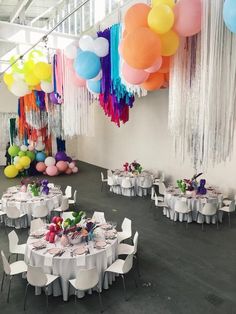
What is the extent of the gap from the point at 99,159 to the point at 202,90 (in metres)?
11.5

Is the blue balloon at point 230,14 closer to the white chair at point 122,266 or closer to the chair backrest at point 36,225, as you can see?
the white chair at point 122,266

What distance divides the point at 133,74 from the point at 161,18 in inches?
35.3

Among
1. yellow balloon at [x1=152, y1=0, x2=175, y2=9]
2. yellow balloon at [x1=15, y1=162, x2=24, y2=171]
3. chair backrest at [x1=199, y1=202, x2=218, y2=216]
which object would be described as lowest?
chair backrest at [x1=199, y1=202, x2=218, y2=216]

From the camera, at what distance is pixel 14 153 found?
497 inches

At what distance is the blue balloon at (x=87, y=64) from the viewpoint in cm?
511

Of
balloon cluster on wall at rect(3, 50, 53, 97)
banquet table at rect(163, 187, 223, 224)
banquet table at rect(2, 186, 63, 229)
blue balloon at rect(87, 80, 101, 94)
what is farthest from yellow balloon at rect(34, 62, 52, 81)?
banquet table at rect(163, 187, 223, 224)

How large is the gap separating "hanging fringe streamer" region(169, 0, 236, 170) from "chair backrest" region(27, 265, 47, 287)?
2.60 m

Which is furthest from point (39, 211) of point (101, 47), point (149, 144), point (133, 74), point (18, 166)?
point (18, 166)

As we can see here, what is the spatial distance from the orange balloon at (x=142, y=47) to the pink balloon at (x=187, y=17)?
0.33 meters

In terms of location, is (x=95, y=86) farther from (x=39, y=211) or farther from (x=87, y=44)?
(x=39, y=211)

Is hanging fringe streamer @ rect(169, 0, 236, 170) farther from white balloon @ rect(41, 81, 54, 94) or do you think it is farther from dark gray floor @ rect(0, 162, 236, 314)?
white balloon @ rect(41, 81, 54, 94)

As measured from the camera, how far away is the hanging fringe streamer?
316 centimetres

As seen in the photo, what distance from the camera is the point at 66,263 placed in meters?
4.14

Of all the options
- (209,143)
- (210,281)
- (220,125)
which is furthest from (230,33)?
(210,281)
